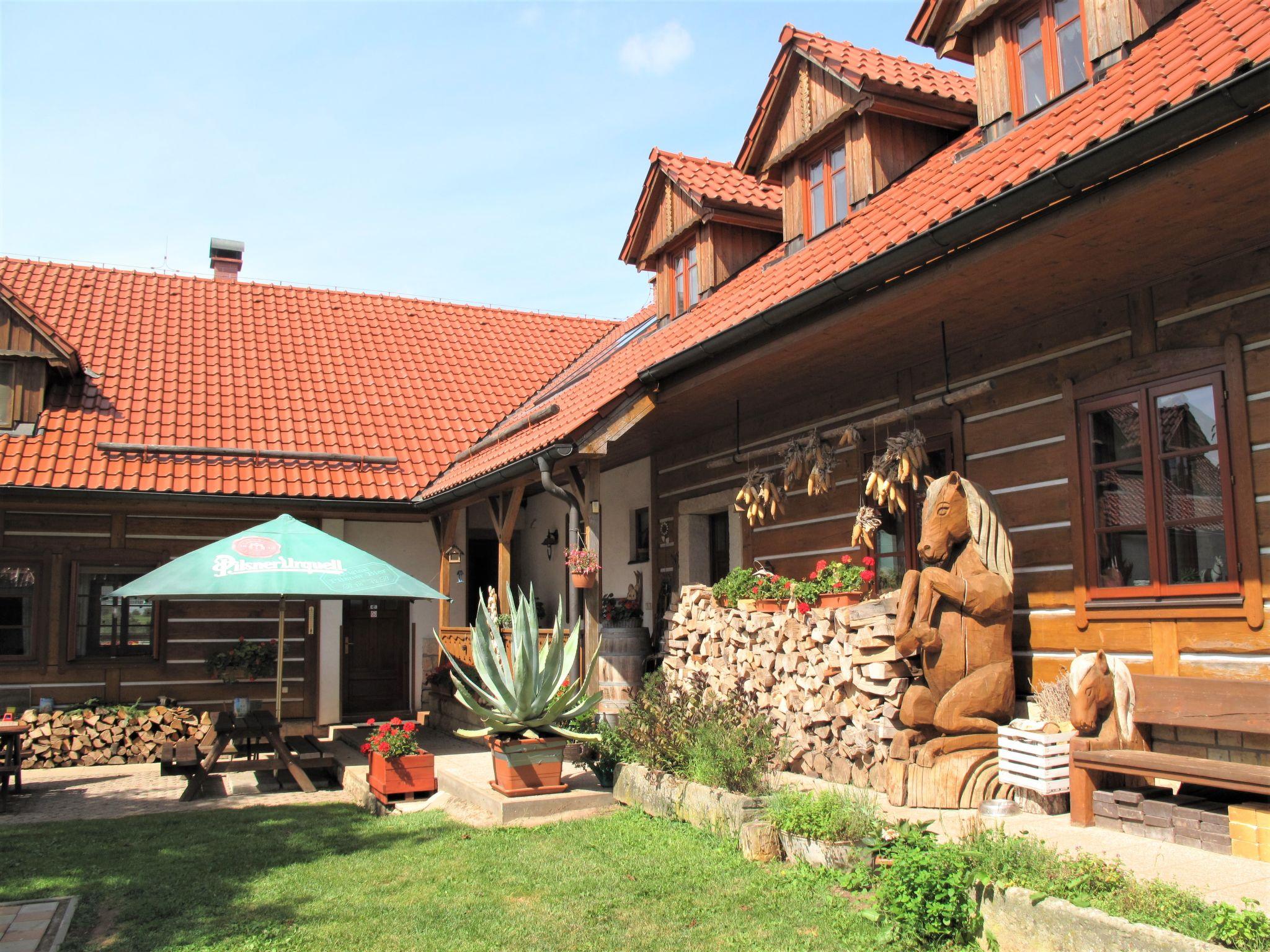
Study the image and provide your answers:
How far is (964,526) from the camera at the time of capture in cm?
674

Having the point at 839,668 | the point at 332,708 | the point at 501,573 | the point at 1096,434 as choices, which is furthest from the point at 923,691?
the point at 332,708

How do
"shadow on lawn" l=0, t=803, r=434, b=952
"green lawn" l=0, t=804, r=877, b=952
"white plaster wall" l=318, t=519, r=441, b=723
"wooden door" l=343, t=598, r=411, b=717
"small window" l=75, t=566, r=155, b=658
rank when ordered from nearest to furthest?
"green lawn" l=0, t=804, r=877, b=952 → "shadow on lawn" l=0, t=803, r=434, b=952 → "small window" l=75, t=566, r=155, b=658 → "white plaster wall" l=318, t=519, r=441, b=723 → "wooden door" l=343, t=598, r=411, b=717

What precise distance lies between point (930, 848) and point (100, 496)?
11030mm

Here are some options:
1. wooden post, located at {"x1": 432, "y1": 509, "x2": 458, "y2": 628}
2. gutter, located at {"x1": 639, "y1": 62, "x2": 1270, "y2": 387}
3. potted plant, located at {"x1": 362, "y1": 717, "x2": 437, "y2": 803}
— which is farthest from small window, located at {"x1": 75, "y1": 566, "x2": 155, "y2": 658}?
gutter, located at {"x1": 639, "y1": 62, "x2": 1270, "y2": 387}

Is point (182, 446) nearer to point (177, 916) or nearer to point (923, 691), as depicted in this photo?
point (177, 916)

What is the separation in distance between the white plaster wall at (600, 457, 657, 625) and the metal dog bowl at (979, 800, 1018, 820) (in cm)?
676

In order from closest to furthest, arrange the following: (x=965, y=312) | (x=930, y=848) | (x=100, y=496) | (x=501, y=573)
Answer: (x=930, y=848)
(x=965, y=312)
(x=501, y=573)
(x=100, y=496)

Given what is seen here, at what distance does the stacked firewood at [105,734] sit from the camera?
1150 centimetres

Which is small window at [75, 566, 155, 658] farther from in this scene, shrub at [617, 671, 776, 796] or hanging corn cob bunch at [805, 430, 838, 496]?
hanging corn cob bunch at [805, 430, 838, 496]

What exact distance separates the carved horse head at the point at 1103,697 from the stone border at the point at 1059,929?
6.15 ft

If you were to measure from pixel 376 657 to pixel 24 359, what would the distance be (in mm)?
5912

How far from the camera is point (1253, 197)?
16.5 ft

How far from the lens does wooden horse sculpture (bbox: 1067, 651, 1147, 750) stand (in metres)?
5.73

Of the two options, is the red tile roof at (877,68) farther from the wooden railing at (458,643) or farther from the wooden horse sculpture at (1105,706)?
the wooden railing at (458,643)
